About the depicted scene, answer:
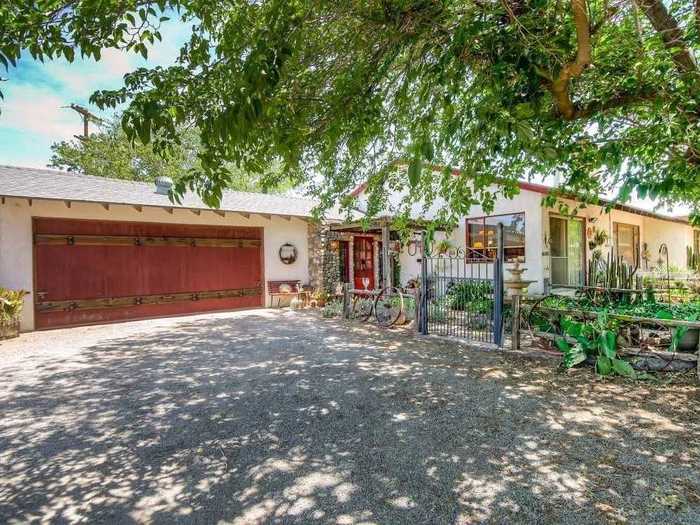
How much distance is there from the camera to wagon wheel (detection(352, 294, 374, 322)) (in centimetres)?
891

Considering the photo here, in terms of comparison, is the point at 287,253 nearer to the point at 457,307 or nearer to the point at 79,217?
the point at 79,217

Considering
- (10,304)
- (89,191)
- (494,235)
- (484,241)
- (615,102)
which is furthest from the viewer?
(484,241)

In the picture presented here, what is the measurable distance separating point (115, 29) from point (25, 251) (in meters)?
7.61

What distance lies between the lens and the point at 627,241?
1426 cm

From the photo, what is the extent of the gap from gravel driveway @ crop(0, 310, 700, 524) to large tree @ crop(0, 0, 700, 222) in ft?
6.79

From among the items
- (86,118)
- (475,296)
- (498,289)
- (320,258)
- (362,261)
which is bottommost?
(475,296)

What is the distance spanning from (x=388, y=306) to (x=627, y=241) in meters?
11.6

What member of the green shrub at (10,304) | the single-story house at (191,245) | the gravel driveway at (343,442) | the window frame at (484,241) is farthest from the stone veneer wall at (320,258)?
the green shrub at (10,304)

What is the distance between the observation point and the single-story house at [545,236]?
9922 millimetres

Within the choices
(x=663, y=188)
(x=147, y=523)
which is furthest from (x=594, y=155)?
(x=147, y=523)

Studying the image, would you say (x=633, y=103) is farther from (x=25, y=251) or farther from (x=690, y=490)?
(x=25, y=251)

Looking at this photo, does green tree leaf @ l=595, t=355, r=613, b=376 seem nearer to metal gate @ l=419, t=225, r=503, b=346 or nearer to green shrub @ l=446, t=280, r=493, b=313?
metal gate @ l=419, t=225, r=503, b=346

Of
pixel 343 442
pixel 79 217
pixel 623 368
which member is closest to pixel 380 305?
pixel 623 368

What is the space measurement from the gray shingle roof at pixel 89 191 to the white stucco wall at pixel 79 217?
314 mm
